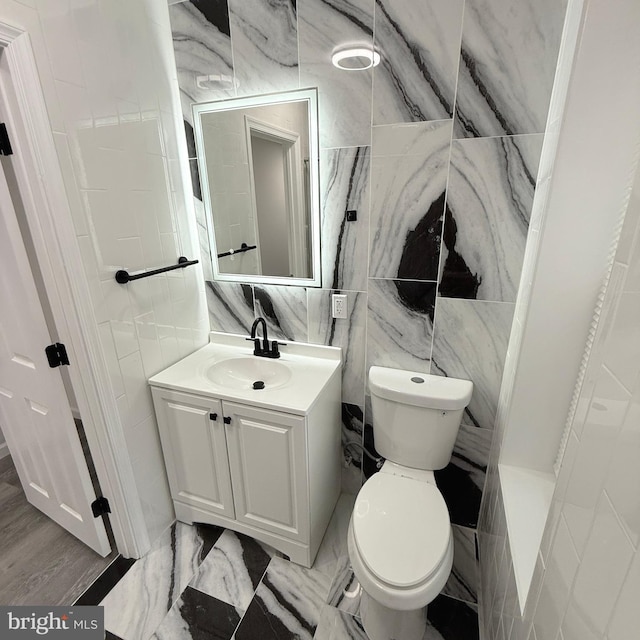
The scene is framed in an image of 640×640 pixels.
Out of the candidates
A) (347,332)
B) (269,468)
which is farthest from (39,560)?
(347,332)

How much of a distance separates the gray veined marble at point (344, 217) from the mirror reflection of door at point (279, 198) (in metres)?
0.10

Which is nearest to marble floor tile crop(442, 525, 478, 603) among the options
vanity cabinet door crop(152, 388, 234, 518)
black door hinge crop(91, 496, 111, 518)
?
vanity cabinet door crop(152, 388, 234, 518)

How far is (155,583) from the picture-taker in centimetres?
153

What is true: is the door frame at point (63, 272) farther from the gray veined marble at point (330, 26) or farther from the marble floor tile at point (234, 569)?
the gray veined marble at point (330, 26)

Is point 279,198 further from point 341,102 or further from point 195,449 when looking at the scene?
point 195,449

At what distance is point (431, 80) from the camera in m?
1.29

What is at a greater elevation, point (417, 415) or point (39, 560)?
point (417, 415)

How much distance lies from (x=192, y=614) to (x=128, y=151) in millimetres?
1841

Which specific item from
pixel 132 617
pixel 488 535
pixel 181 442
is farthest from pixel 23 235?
pixel 488 535

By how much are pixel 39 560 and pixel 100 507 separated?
43cm

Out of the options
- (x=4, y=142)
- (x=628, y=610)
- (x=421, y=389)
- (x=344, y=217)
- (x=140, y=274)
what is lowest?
(x=421, y=389)

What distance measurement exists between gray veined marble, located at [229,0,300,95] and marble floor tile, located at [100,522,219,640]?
208 cm

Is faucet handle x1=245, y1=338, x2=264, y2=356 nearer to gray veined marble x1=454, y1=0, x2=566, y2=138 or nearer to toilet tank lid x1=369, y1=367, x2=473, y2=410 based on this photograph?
toilet tank lid x1=369, y1=367, x2=473, y2=410

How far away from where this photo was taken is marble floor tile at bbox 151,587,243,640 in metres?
1.34
